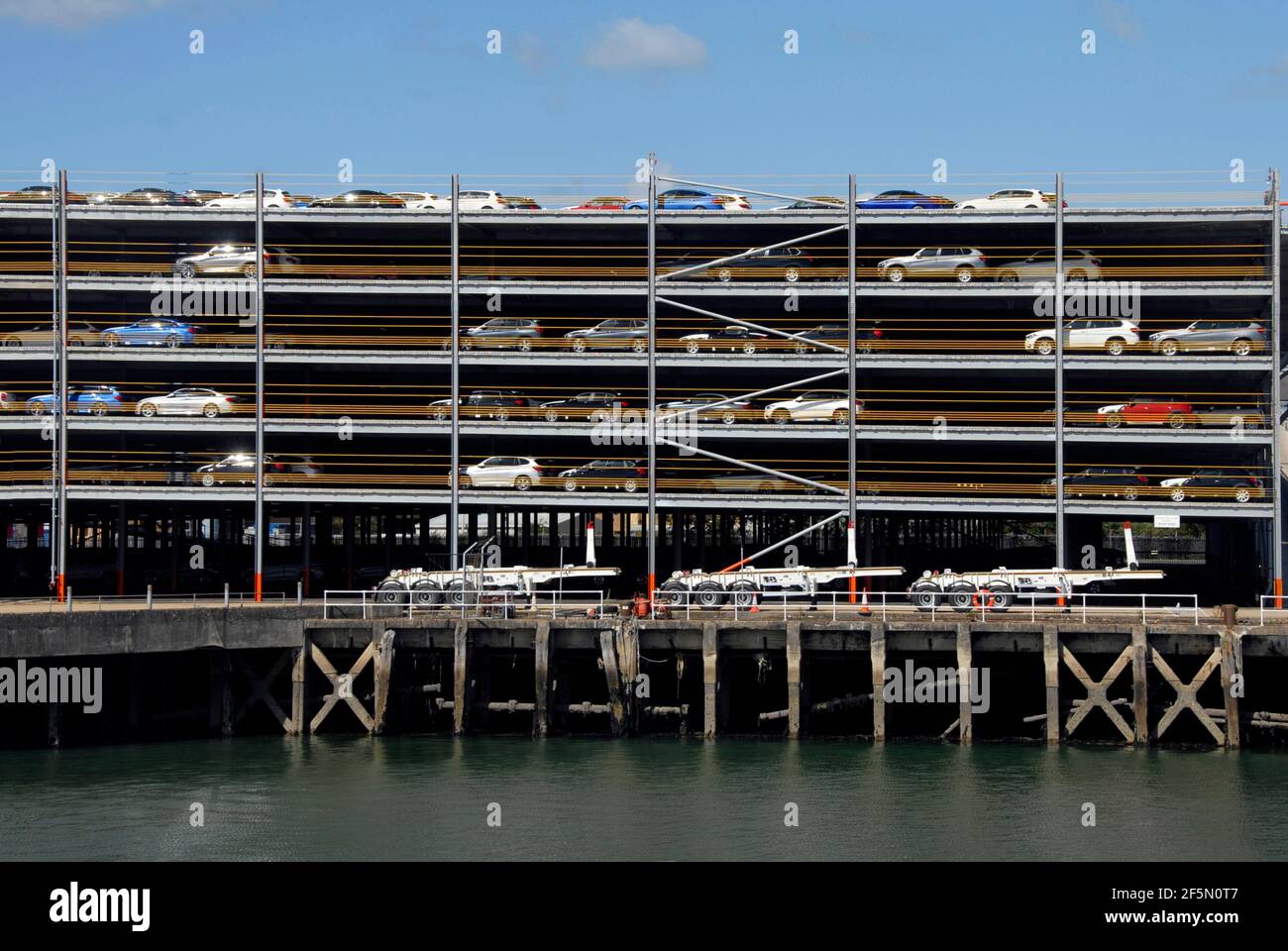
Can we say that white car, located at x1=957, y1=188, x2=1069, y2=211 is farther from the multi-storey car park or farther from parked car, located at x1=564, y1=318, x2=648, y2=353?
parked car, located at x1=564, y1=318, x2=648, y2=353

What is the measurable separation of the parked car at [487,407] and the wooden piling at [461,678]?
475 inches

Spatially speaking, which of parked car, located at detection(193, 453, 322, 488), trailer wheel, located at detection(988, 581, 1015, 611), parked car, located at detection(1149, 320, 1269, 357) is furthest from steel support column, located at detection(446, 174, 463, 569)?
parked car, located at detection(1149, 320, 1269, 357)

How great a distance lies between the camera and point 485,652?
1732 inches

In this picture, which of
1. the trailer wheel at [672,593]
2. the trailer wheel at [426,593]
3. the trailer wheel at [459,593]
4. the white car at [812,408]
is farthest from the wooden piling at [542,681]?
the white car at [812,408]

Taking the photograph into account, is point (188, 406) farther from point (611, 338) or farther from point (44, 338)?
point (611, 338)

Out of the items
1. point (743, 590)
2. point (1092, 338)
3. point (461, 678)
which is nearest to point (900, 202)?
point (1092, 338)

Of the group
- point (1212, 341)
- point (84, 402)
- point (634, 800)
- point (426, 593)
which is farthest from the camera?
point (84, 402)

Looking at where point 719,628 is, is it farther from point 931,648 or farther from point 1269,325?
point 1269,325

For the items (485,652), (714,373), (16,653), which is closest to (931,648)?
(485,652)

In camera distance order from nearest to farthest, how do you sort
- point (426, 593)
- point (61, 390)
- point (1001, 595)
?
point (1001, 595)
point (426, 593)
point (61, 390)

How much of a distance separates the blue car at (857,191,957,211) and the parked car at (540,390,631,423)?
1082 cm

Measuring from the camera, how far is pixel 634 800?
34.7 metres

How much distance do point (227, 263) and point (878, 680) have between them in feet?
90.2

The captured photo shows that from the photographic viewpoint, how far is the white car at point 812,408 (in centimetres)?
5312
